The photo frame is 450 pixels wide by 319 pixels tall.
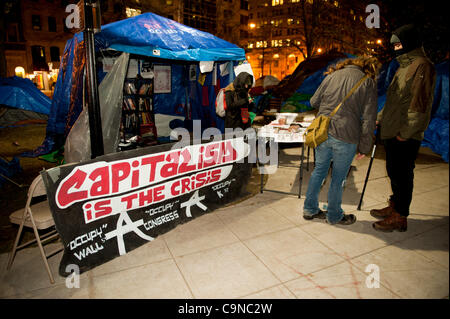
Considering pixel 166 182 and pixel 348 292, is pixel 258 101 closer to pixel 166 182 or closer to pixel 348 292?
pixel 166 182

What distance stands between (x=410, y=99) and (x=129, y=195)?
3.59 m

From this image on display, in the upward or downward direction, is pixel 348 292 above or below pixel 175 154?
below

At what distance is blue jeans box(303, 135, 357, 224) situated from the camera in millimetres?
3352

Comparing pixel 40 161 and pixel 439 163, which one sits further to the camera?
pixel 40 161

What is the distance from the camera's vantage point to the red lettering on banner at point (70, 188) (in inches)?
101

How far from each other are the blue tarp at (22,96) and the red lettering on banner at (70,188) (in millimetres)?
13526

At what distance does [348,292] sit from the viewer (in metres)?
2.53

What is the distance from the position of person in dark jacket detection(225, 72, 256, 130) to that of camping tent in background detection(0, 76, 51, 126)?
12.3 meters

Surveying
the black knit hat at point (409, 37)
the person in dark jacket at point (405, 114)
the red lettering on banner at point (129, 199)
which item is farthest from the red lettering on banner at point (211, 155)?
the black knit hat at point (409, 37)

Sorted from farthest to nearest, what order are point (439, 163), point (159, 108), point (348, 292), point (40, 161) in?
point (159, 108), point (40, 161), point (439, 163), point (348, 292)

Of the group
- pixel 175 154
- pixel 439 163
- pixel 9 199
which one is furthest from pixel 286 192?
pixel 9 199

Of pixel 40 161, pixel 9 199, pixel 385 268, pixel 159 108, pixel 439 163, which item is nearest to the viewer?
pixel 385 268

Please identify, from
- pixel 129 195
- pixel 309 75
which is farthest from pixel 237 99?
pixel 309 75

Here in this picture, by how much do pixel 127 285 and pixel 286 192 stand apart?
3.25 metres
